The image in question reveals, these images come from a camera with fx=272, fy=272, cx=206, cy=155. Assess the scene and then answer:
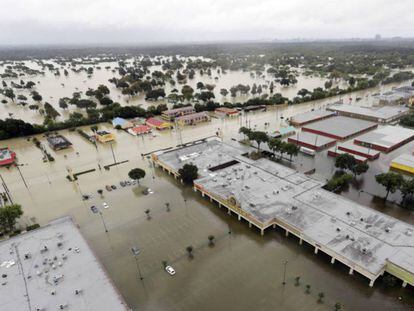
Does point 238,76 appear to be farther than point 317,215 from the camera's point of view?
Yes

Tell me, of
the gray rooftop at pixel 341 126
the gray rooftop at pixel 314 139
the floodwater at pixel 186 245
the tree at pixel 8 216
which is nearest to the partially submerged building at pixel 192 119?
the floodwater at pixel 186 245

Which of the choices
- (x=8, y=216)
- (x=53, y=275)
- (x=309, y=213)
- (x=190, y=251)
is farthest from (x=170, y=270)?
(x=8, y=216)

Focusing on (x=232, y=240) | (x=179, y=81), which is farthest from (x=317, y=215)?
(x=179, y=81)

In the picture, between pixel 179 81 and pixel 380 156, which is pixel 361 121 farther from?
pixel 179 81

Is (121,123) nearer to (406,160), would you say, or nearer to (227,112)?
(227,112)

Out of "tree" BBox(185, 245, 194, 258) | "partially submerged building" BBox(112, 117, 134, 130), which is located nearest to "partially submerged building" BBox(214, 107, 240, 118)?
"partially submerged building" BBox(112, 117, 134, 130)

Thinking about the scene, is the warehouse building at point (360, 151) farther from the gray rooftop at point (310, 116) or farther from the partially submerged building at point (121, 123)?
the partially submerged building at point (121, 123)
